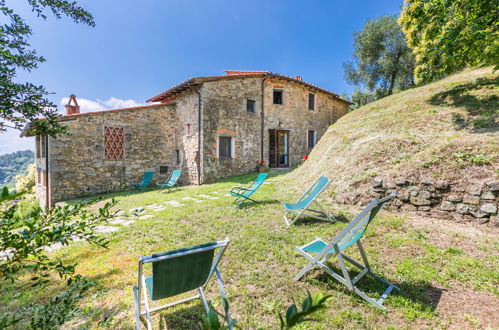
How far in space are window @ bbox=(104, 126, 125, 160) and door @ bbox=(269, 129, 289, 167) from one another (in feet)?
25.8

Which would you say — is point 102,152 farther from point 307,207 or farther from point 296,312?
point 296,312

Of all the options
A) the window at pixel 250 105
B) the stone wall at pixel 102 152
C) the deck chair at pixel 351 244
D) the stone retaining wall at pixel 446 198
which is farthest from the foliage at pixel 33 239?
the window at pixel 250 105

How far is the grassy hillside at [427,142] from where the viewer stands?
4.47 m

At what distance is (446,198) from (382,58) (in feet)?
56.6

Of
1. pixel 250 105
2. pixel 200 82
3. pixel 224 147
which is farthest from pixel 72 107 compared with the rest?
pixel 250 105

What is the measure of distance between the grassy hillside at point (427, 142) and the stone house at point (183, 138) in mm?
4472

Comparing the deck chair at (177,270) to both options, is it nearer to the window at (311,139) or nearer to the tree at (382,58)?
the window at (311,139)

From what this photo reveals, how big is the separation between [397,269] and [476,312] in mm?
739

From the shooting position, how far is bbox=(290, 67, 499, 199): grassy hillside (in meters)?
4.47

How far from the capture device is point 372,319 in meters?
→ 2.04

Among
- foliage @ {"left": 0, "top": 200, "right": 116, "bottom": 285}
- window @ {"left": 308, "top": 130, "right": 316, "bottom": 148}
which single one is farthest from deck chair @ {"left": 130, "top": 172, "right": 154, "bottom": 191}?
window @ {"left": 308, "top": 130, "right": 316, "bottom": 148}

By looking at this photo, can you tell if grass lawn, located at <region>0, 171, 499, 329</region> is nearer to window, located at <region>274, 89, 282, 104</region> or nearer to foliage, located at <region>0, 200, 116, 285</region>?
foliage, located at <region>0, 200, 116, 285</region>

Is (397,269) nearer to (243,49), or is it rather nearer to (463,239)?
(463,239)

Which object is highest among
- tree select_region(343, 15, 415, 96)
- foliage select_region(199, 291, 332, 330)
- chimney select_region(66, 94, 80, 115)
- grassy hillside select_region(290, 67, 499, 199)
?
tree select_region(343, 15, 415, 96)
